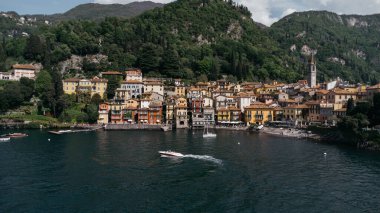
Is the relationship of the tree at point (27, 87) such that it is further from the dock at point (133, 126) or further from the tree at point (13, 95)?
the dock at point (133, 126)

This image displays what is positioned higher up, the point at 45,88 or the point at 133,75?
the point at 133,75

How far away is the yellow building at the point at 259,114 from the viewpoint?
8425cm

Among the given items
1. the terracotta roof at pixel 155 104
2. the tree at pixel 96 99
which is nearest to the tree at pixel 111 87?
the tree at pixel 96 99

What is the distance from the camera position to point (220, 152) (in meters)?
50.1

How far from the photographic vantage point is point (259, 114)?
3324 inches

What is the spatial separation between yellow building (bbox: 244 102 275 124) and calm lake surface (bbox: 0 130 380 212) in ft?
87.4

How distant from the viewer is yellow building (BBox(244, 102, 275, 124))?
276ft

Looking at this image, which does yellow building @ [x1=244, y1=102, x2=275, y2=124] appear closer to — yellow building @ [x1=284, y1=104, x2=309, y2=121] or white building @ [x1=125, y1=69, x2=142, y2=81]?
yellow building @ [x1=284, y1=104, x2=309, y2=121]

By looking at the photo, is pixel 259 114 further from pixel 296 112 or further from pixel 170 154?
pixel 170 154

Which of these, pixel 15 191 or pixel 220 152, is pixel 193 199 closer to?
pixel 15 191

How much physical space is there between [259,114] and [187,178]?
49.6 meters

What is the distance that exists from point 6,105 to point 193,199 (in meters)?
62.5

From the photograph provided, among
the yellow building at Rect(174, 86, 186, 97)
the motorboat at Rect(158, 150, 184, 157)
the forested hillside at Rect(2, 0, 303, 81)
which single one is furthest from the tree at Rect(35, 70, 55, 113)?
the motorboat at Rect(158, 150, 184, 157)

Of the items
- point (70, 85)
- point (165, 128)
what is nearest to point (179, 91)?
point (165, 128)
